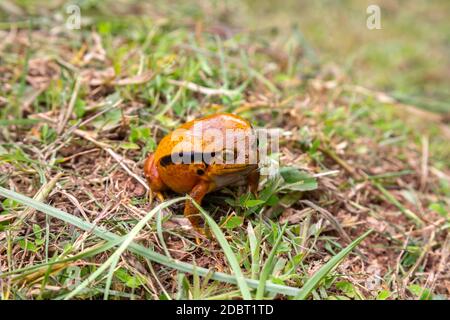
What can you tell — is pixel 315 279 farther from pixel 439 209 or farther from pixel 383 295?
pixel 439 209

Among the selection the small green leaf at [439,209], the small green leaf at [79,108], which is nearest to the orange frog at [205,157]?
the small green leaf at [79,108]

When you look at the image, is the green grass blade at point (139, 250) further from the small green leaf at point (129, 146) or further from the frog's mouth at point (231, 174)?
the small green leaf at point (129, 146)

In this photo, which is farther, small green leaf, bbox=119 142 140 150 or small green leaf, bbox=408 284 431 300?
small green leaf, bbox=119 142 140 150

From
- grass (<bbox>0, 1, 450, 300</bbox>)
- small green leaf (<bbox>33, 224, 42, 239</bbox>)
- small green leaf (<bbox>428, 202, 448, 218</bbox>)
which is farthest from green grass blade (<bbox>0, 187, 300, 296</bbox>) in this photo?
small green leaf (<bbox>428, 202, 448, 218</bbox>)

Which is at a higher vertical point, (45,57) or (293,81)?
(45,57)

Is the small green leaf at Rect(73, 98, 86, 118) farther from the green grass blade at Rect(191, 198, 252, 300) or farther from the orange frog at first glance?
the green grass blade at Rect(191, 198, 252, 300)

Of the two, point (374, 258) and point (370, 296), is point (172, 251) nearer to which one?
point (370, 296)

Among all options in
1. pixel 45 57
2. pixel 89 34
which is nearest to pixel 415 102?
pixel 89 34
